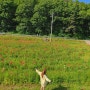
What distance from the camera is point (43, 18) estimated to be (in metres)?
74.9

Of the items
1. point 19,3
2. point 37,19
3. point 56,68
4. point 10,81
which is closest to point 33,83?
point 10,81

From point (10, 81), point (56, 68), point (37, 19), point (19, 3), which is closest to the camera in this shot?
Result: point (10, 81)

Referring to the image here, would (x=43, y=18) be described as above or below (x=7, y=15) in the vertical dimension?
below

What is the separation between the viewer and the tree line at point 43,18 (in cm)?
7475

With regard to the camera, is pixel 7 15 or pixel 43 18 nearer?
pixel 43 18

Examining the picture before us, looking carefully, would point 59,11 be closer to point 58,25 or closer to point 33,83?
point 58,25

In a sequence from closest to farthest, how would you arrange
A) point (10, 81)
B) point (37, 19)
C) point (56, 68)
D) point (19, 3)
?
point (10, 81) → point (56, 68) → point (37, 19) → point (19, 3)

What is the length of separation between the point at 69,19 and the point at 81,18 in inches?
128

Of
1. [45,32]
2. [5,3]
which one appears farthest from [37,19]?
[5,3]

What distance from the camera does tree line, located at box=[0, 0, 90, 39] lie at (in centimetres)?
7475

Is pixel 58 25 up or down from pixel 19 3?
down

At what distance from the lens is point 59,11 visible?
78250 millimetres

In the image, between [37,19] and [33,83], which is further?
[37,19]

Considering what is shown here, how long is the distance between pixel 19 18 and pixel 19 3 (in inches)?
250
